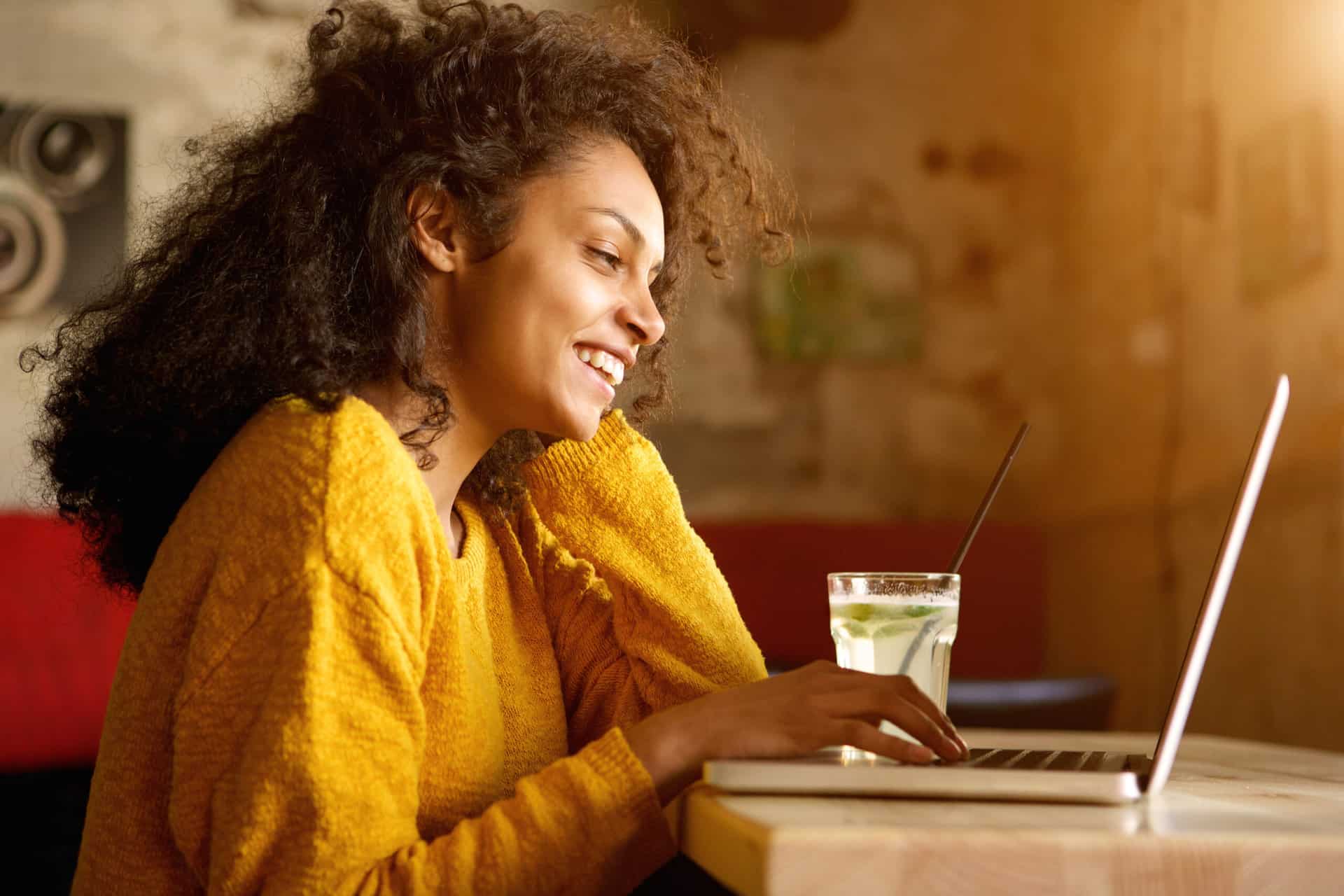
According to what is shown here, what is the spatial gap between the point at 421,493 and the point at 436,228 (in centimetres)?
38

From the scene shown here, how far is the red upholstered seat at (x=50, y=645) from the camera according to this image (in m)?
2.26

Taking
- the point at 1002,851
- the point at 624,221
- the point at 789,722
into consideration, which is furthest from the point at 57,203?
the point at 1002,851

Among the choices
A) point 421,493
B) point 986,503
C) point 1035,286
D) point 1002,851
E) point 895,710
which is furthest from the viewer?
point 1035,286

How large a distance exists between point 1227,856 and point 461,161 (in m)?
0.89

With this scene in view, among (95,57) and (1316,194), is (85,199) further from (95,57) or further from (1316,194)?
(1316,194)

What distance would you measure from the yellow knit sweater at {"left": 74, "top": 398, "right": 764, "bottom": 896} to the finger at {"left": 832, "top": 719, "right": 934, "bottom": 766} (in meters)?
0.14

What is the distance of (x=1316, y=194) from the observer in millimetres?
2104

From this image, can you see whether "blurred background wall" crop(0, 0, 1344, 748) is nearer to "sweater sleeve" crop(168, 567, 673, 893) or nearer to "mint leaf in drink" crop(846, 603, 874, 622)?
"mint leaf in drink" crop(846, 603, 874, 622)

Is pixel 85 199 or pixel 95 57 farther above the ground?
pixel 95 57

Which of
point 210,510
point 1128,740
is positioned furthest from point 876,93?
point 210,510

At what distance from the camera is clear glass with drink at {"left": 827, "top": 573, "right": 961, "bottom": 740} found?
0.96 metres

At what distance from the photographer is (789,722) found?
2.78 feet

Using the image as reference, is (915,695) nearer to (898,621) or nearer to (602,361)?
(898,621)

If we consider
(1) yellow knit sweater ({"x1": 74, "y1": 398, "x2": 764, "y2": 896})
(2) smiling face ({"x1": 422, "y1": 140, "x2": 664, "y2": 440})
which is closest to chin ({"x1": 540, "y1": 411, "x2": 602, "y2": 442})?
(2) smiling face ({"x1": 422, "y1": 140, "x2": 664, "y2": 440})
